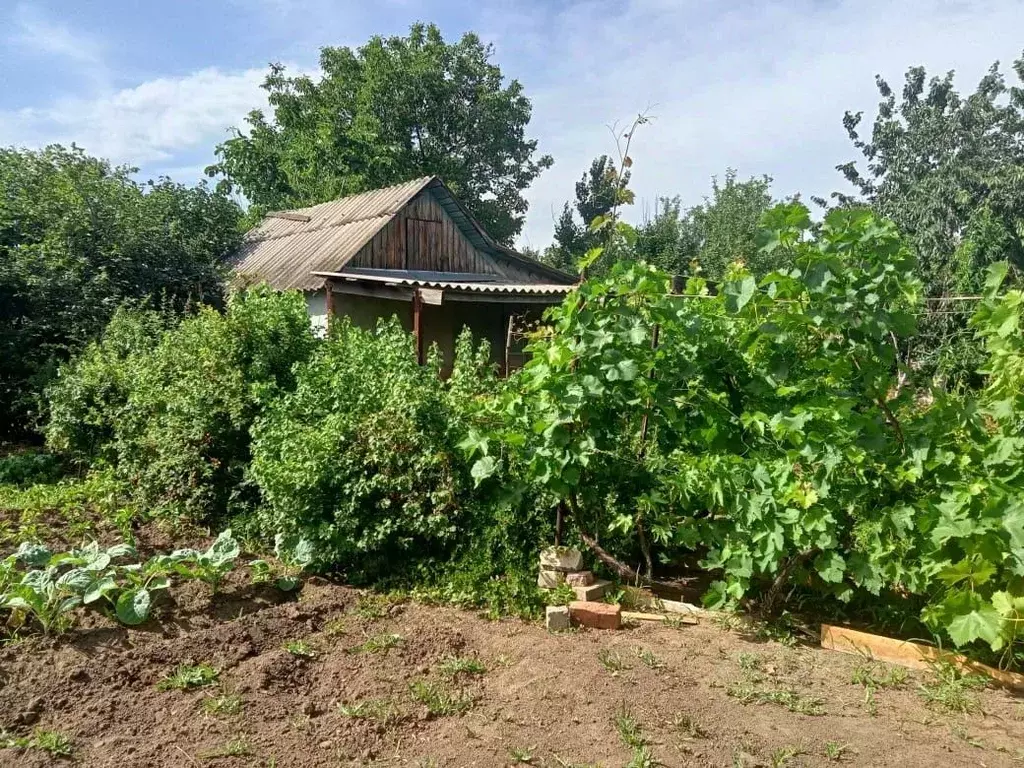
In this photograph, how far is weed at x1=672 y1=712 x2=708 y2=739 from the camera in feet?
9.01

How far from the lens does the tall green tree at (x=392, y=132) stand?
1097 inches

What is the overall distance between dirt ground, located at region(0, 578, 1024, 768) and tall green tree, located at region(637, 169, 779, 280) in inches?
393

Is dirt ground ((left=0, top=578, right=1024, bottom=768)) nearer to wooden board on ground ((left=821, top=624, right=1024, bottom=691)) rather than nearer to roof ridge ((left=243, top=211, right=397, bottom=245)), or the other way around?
wooden board on ground ((left=821, top=624, right=1024, bottom=691))

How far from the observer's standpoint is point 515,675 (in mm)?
3230

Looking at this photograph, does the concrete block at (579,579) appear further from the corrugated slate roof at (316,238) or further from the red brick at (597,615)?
the corrugated slate roof at (316,238)

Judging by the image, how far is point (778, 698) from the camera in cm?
302

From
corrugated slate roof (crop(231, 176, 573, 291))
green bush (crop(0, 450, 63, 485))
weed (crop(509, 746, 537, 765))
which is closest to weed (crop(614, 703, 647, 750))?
weed (crop(509, 746, 537, 765))

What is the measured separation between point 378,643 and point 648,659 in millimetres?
1263

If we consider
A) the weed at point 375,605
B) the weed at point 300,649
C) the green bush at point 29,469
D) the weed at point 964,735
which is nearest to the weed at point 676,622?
the weed at point 964,735

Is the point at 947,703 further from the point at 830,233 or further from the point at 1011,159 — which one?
the point at 1011,159

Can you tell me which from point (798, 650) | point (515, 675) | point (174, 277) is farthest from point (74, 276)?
point (798, 650)

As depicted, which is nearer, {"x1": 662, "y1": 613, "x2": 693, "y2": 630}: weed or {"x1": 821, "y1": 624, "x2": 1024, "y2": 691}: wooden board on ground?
{"x1": 821, "y1": 624, "x2": 1024, "y2": 691}: wooden board on ground

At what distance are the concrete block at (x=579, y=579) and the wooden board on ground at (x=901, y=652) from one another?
1.19 meters

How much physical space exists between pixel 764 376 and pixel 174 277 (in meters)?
11.4
